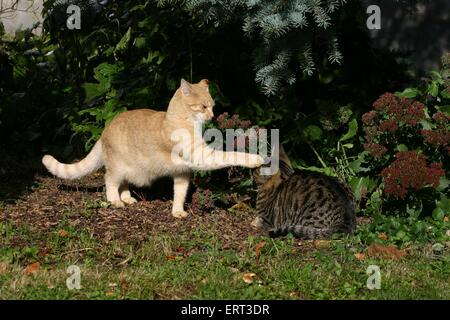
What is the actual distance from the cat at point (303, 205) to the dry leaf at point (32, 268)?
1.72 meters

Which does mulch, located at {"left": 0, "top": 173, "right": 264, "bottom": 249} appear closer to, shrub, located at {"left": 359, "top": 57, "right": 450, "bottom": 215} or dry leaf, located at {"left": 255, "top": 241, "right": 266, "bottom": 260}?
dry leaf, located at {"left": 255, "top": 241, "right": 266, "bottom": 260}

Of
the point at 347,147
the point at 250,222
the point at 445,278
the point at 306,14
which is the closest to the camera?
the point at 445,278

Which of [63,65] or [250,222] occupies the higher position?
[63,65]

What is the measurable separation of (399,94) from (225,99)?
4.86 ft

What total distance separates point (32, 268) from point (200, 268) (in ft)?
3.42

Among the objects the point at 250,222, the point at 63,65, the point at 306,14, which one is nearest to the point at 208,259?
the point at 250,222

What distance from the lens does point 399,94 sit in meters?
6.45

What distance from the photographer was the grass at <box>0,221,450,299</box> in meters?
4.56

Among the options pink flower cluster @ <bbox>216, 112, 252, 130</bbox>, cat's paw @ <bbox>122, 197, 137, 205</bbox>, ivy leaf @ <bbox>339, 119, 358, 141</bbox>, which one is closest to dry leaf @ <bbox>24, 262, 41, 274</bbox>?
cat's paw @ <bbox>122, 197, 137, 205</bbox>

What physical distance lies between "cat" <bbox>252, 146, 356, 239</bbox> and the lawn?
4.9 inches

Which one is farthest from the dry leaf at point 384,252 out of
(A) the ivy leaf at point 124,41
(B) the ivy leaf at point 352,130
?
(A) the ivy leaf at point 124,41

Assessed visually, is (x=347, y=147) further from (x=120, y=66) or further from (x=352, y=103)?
(x=120, y=66)

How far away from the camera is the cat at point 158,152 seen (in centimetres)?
629

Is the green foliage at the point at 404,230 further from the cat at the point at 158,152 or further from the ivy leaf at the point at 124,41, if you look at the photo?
the ivy leaf at the point at 124,41
